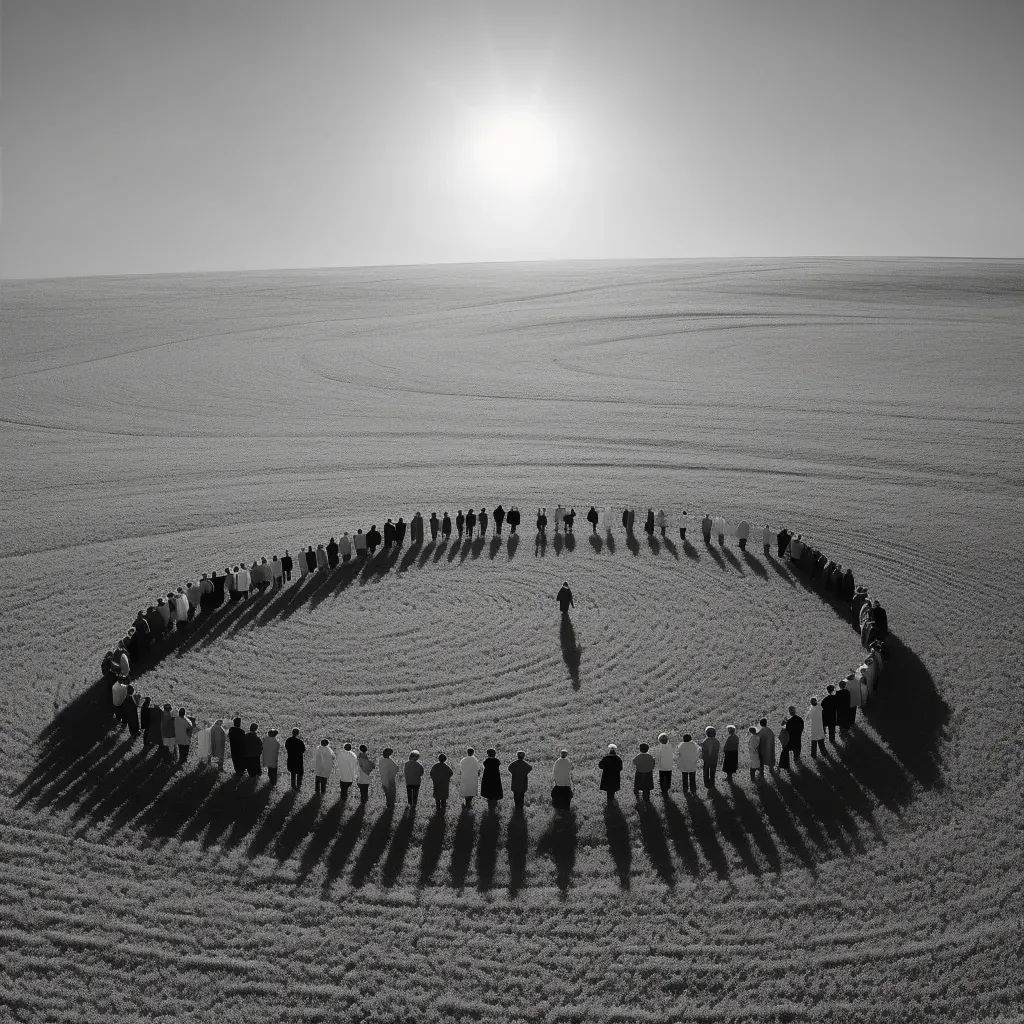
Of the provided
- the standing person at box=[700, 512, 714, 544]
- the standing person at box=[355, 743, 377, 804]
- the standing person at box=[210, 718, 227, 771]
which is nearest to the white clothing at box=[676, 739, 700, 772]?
the standing person at box=[355, 743, 377, 804]

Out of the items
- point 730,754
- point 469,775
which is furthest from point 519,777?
point 730,754

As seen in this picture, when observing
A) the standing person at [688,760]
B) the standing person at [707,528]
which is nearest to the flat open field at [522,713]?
the standing person at [688,760]

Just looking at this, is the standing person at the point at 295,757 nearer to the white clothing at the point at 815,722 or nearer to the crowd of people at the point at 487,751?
the crowd of people at the point at 487,751

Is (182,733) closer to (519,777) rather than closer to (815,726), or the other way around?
(519,777)

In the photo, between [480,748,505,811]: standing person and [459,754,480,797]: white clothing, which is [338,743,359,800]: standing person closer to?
[459,754,480,797]: white clothing

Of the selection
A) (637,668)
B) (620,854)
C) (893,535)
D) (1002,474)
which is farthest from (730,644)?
(1002,474)

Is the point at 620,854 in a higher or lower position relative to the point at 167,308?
lower

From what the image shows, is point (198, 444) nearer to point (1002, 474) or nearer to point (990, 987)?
point (1002, 474)

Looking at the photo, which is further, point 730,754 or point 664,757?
point 730,754
